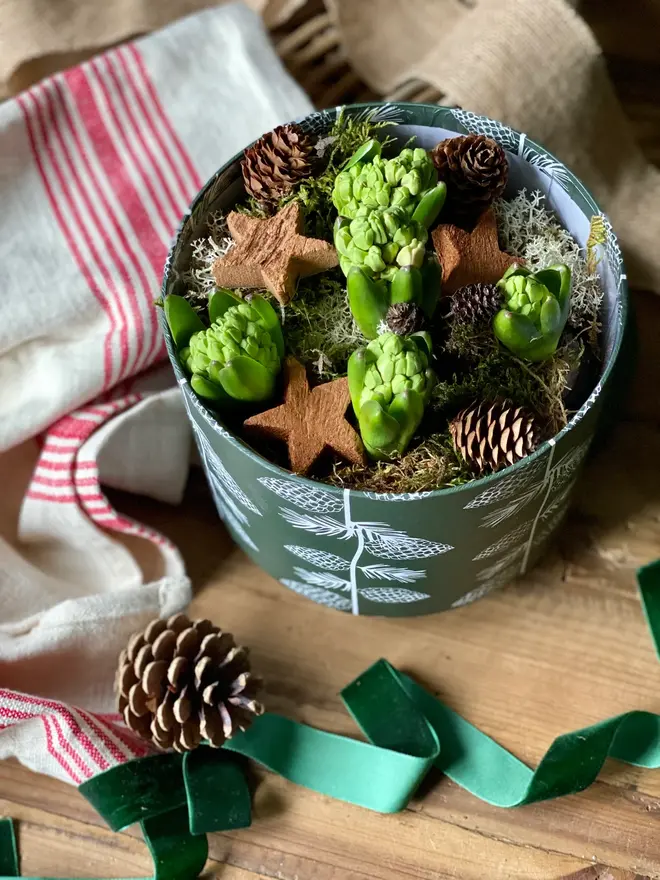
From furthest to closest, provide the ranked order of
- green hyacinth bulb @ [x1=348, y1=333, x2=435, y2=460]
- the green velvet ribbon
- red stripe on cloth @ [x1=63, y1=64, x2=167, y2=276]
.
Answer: red stripe on cloth @ [x1=63, y1=64, x2=167, y2=276], the green velvet ribbon, green hyacinth bulb @ [x1=348, y1=333, x2=435, y2=460]

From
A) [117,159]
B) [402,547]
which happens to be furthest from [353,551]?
[117,159]

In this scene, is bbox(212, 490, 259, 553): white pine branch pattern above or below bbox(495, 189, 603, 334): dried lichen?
below

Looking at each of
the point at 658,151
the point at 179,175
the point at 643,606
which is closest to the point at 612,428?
the point at 643,606

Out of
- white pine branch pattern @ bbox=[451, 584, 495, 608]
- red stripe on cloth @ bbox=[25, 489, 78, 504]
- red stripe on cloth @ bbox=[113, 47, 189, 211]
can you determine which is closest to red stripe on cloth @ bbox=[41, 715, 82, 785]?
red stripe on cloth @ bbox=[25, 489, 78, 504]

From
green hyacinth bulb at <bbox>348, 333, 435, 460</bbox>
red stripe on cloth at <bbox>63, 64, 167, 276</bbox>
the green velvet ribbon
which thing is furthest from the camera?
red stripe on cloth at <bbox>63, 64, 167, 276</bbox>

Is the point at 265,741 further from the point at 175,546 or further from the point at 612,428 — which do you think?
the point at 612,428

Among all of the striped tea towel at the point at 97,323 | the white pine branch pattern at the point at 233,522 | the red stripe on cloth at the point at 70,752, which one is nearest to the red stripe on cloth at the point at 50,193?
the striped tea towel at the point at 97,323

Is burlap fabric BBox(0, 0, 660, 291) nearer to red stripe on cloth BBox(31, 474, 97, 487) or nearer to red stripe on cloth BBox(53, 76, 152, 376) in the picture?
red stripe on cloth BBox(53, 76, 152, 376)

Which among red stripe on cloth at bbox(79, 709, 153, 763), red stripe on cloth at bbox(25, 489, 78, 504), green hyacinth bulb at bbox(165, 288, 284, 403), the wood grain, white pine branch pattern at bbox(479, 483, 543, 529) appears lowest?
the wood grain

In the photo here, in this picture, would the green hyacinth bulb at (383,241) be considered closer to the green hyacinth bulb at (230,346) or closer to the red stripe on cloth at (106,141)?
the green hyacinth bulb at (230,346)
